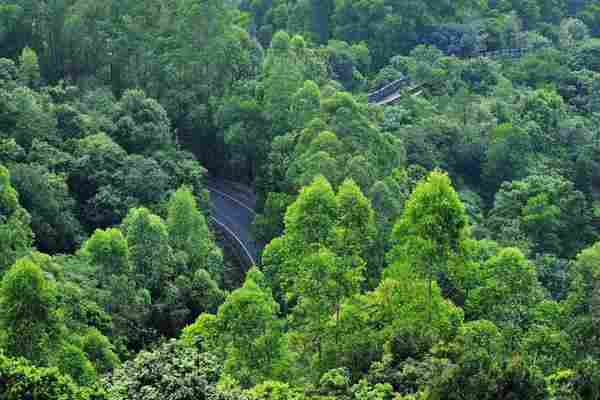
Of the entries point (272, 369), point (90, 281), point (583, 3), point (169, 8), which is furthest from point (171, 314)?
point (583, 3)

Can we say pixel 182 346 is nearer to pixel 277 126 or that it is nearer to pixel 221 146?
pixel 277 126

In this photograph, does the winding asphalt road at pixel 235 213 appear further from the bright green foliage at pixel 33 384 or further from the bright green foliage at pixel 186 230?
the bright green foliage at pixel 33 384

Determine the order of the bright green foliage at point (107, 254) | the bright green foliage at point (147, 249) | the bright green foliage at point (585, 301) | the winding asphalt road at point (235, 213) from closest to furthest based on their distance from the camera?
the bright green foliage at point (585, 301) → the bright green foliage at point (107, 254) → the bright green foliage at point (147, 249) → the winding asphalt road at point (235, 213)

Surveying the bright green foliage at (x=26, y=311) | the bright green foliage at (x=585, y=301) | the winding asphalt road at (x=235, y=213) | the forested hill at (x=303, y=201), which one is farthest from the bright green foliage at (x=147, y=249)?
the bright green foliage at (x=585, y=301)

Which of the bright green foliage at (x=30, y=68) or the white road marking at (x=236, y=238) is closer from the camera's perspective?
the white road marking at (x=236, y=238)

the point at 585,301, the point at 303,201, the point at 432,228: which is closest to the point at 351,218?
the point at 303,201

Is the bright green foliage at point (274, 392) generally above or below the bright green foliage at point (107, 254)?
above
